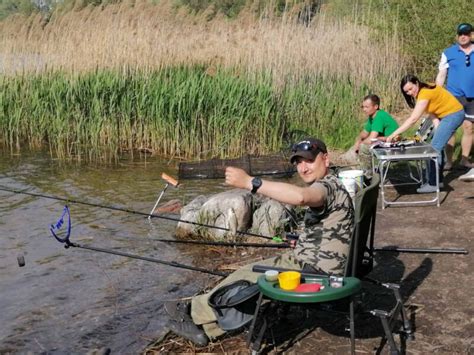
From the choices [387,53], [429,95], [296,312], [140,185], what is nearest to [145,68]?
[140,185]

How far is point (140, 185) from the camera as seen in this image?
372 inches

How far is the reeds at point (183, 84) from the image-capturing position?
1071 cm

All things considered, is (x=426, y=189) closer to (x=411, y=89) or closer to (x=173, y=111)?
(x=411, y=89)

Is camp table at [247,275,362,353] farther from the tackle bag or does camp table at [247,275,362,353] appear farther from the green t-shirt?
the green t-shirt

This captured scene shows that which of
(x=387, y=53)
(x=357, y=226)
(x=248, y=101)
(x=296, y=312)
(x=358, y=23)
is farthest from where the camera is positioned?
(x=358, y=23)

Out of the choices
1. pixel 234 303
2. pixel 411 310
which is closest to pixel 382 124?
pixel 411 310

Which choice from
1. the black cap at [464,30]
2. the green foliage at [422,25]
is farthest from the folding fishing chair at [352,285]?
the green foliage at [422,25]

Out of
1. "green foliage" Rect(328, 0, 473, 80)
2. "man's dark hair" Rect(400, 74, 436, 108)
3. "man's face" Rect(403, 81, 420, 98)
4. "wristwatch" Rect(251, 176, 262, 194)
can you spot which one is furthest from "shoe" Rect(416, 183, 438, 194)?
"green foliage" Rect(328, 0, 473, 80)

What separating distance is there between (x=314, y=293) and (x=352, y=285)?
23 cm

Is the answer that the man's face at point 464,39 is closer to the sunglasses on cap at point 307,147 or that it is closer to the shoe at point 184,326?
the sunglasses on cap at point 307,147

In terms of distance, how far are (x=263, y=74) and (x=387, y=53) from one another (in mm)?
2686

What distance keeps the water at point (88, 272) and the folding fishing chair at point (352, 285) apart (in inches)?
54.8

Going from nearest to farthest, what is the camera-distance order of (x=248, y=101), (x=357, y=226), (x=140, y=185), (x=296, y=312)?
(x=357, y=226), (x=296, y=312), (x=140, y=185), (x=248, y=101)

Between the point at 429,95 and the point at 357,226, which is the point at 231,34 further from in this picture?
the point at 357,226
